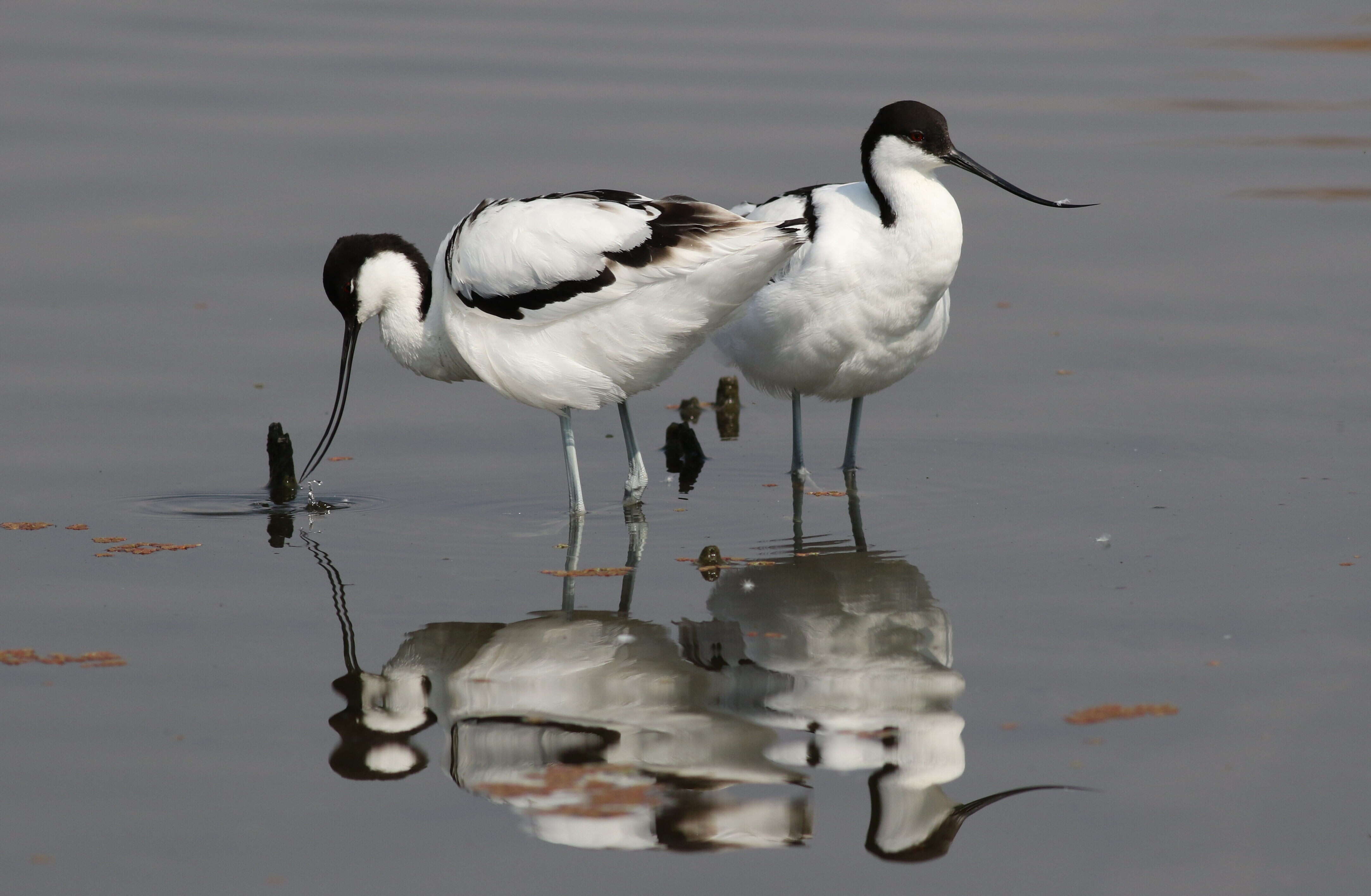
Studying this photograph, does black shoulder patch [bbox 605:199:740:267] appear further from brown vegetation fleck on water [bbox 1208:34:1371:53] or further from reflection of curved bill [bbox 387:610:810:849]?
brown vegetation fleck on water [bbox 1208:34:1371:53]

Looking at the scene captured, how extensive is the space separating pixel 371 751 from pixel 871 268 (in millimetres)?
3531

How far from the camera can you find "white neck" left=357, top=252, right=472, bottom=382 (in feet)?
24.6

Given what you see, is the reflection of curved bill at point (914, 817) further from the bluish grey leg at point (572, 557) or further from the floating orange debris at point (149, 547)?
the floating orange debris at point (149, 547)

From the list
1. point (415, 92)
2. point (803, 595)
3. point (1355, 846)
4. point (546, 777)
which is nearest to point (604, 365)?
point (803, 595)

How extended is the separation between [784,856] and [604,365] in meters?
3.22

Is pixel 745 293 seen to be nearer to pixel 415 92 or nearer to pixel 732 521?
pixel 732 521

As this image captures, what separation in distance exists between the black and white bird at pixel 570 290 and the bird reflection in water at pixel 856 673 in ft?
3.47

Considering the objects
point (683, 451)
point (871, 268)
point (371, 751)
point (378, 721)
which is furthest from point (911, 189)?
point (371, 751)

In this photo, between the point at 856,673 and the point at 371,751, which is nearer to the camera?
the point at 371,751

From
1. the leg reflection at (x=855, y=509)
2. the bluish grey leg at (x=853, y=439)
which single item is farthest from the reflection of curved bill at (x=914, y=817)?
the bluish grey leg at (x=853, y=439)

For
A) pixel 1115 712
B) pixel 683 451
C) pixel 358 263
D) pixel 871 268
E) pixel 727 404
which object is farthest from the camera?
pixel 727 404

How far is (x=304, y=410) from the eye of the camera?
8.86 m

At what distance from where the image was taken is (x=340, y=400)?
812 centimetres

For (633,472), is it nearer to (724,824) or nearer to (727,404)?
(727,404)
